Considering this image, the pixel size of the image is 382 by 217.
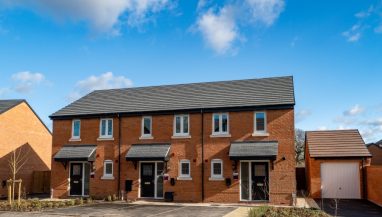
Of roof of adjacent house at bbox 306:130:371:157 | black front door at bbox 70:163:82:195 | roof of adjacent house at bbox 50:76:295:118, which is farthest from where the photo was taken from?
black front door at bbox 70:163:82:195

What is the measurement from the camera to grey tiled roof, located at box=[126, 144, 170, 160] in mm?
23656

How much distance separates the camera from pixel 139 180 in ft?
81.2

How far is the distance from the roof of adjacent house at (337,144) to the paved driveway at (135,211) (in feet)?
28.1

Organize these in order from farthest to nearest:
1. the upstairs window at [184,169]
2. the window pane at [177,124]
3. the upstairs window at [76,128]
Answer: the upstairs window at [76,128] < the window pane at [177,124] < the upstairs window at [184,169]

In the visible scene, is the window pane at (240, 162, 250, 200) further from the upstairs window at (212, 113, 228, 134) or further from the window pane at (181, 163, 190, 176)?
the window pane at (181, 163, 190, 176)

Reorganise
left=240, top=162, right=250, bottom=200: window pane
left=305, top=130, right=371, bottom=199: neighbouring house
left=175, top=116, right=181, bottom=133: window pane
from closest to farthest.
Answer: left=240, top=162, right=250, bottom=200: window pane
left=175, top=116, right=181, bottom=133: window pane
left=305, top=130, right=371, bottom=199: neighbouring house

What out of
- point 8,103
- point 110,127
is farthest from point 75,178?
point 8,103

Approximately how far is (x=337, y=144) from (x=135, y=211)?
45.8ft

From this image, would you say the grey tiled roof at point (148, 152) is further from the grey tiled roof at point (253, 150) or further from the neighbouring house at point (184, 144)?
the grey tiled roof at point (253, 150)

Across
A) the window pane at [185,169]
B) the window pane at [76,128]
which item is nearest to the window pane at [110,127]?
the window pane at [76,128]

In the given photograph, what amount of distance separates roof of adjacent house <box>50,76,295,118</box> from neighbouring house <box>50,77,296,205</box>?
6cm

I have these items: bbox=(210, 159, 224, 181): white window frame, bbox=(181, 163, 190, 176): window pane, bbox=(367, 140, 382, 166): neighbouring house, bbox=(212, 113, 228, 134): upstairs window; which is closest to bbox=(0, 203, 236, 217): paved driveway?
bbox=(210, 159, 224, 181): white window frame

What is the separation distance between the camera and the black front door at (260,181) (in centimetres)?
2244

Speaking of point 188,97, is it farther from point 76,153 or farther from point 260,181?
point 76,153
